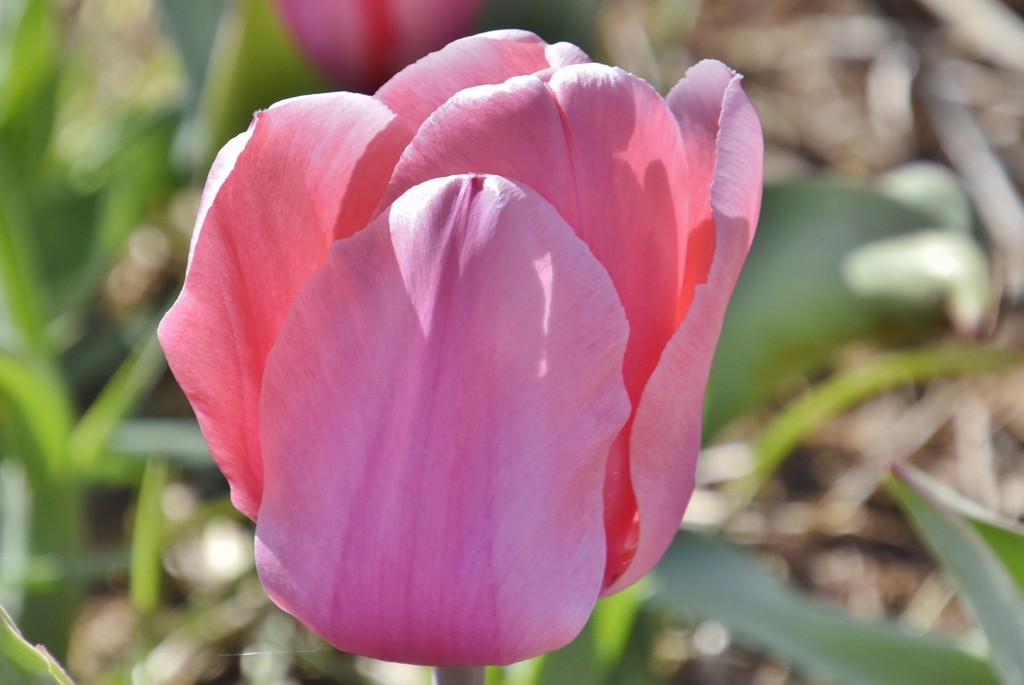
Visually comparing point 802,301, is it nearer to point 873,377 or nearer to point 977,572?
point 873,377

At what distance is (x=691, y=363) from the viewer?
0.33 meters

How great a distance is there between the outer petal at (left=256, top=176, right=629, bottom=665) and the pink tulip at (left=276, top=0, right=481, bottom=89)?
1.43ft

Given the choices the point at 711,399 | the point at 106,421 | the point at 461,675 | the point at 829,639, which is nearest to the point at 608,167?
the point at 461,675

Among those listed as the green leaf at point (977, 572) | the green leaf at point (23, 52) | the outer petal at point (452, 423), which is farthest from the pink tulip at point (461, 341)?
the green leaf at point (23, 52)

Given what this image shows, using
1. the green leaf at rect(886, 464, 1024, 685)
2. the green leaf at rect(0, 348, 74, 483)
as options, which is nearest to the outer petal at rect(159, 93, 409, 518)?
the green leaf at rect(886, 464, 1024, 685)

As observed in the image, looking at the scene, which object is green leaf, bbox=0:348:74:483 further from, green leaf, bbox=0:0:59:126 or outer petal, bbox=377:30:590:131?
outer petal, bbox=377:30:590:131

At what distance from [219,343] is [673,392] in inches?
5.0

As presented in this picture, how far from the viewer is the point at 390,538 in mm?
317

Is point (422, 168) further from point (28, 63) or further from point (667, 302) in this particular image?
point (28, 63)

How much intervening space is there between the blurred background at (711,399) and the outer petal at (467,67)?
0.62 feet

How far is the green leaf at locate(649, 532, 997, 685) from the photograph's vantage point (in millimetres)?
542

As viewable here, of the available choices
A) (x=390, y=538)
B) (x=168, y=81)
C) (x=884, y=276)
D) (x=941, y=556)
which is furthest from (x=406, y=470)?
(x=168, y=81)

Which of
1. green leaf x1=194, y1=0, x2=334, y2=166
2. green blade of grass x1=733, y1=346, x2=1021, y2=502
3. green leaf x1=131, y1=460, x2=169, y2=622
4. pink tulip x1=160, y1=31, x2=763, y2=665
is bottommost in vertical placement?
green blade of grass x1=733, y1=346, x2=1021, y2=502

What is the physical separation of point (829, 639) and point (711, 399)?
8.3 inches
